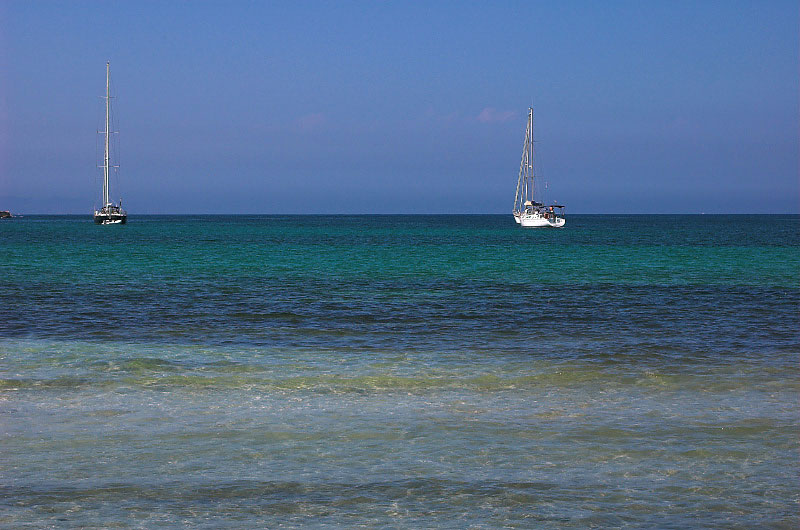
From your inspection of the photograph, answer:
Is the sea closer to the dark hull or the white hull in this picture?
the white hull

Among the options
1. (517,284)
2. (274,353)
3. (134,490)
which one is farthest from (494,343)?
(517,284)

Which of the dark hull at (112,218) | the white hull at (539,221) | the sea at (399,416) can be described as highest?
the white hull at (539,221)

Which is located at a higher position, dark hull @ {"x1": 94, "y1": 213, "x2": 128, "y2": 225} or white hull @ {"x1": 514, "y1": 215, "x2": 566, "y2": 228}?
white hull @ {"x1": 514, "y1": 215, "x2": 566, "y2": 228}

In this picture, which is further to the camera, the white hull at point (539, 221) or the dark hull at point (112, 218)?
the dark hull at point (112, 218)

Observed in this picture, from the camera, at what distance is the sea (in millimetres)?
7914

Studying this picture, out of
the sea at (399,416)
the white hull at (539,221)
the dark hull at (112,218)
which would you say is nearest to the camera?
the sea at (399,416)

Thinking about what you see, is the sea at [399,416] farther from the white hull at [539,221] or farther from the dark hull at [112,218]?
the dark hull at [112,218]

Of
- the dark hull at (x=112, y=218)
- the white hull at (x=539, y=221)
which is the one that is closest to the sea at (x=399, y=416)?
the white hull at (x=539, y=221)

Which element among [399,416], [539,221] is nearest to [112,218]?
[539,221]

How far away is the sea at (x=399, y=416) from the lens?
7.91 meters

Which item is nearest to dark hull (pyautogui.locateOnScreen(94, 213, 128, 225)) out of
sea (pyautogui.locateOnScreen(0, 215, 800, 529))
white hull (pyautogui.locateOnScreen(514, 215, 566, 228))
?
white hull (pyautogui.locateOnScreen(514, 215, 566, 228))

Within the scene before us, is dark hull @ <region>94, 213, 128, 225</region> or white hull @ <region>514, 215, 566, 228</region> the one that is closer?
white hull @ <region>514, 215, 566, 228</region>

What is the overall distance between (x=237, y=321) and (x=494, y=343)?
7639mm

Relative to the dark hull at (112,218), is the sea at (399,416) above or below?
below
